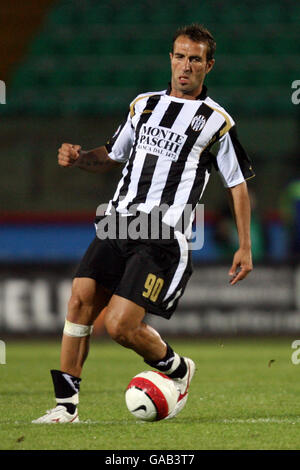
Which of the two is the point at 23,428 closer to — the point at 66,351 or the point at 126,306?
the point at 66,351

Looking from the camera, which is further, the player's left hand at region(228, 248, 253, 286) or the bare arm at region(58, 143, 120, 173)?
the bare arm at region(58, 143, 120, 173)

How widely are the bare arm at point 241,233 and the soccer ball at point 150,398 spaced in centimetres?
63

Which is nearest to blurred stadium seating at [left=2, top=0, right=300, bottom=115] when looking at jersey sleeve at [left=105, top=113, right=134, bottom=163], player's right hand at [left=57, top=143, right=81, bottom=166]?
jersey sleeve at [left=105, top=113, right=134, bottom=163]

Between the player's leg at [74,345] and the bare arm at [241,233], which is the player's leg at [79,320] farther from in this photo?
the bare arm at [241,233]

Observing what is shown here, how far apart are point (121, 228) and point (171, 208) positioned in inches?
10.7

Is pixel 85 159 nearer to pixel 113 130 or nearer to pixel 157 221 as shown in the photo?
pixel 157 221

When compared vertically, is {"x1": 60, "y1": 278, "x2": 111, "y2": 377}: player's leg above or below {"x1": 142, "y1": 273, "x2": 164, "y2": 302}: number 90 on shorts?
below

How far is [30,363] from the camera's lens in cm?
768

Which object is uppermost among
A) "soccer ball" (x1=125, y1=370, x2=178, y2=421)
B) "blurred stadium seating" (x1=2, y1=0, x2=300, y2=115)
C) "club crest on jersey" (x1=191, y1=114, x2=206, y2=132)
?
"blurred stadium seating" (x1=2, y1=0, x2=300, y2=115)

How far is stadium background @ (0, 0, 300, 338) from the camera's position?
9414 mm

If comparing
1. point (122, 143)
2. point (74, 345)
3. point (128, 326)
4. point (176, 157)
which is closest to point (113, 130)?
point (122, 143)

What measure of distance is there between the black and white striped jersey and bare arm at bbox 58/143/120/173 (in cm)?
24

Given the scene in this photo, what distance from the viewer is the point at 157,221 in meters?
4.53

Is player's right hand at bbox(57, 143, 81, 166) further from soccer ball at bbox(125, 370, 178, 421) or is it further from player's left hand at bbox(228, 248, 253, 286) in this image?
soccer ball at bbox(125, 370, 178, 421)
